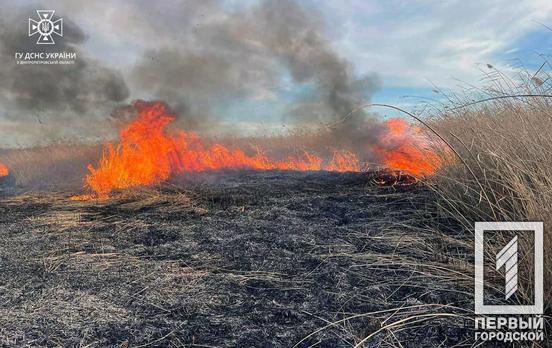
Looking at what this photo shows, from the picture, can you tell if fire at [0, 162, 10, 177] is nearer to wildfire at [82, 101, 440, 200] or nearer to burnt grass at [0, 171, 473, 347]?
wildfire at [82, 101, 440, 200]

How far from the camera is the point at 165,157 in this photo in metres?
7.68

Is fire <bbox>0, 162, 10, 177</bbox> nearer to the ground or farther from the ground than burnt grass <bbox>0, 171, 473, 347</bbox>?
farther from the ground

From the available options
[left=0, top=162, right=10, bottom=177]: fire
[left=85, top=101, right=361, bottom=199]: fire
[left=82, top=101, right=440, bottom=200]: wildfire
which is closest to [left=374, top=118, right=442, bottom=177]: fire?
[left=82, top=101, right=440, bottom=200]: wildfire

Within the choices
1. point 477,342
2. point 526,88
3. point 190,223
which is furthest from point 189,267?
point 526,88

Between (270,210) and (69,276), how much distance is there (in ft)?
6.89

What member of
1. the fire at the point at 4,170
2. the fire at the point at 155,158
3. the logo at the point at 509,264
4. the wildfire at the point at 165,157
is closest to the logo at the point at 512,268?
the logo at the point at 509,264

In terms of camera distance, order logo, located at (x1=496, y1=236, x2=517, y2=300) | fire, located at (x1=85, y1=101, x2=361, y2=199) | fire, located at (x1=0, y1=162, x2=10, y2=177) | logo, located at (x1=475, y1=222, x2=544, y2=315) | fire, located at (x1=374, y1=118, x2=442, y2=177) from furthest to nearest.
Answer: fire, located at (x1=0, y1=162, x2=10, y2=177) < fire, located at (x1=85, y1=101, x2=361, y2=199) < fire, located at (x1=374, y1=118, x2=442, y2=177) < logo, located at (x1=496, y1=236, x2=517, y2=300) < logo, located at (x1=475, y1=222, x2=544, y2=315)

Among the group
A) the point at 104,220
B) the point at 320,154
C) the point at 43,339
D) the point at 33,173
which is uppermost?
the point at 320,154

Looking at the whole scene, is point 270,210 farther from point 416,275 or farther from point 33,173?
point 33,173

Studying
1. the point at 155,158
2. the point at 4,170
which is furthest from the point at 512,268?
the point at 4,170

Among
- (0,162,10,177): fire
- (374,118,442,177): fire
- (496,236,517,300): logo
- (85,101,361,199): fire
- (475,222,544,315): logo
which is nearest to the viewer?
(475,222,544,315): logo

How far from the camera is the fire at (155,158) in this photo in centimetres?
664

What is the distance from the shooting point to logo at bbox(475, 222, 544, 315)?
1.74 meters

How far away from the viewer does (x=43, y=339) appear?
72.3 inches
